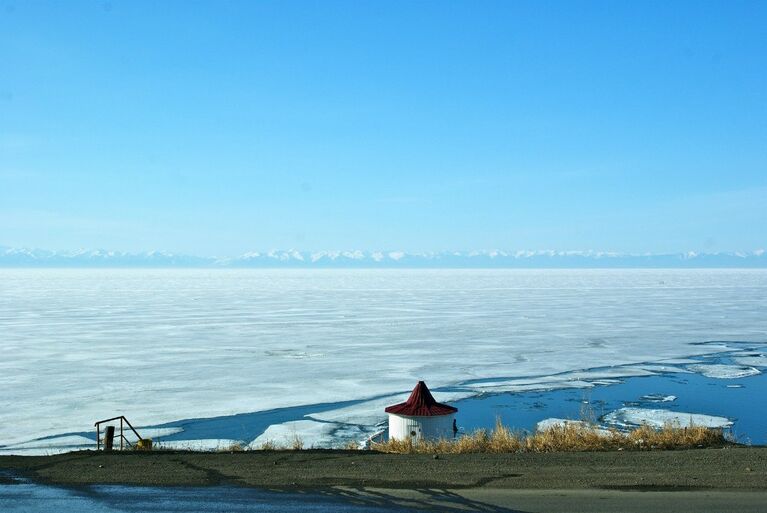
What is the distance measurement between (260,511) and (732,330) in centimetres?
4341

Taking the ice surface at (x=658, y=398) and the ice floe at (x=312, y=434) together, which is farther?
the ice surface at (x=658, y=398)

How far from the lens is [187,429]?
2006 centimetres

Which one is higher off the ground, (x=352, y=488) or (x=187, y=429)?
(x=352, y=488)

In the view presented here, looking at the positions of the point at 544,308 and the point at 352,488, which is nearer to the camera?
the point at 352,488

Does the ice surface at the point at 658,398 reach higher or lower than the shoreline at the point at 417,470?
lower

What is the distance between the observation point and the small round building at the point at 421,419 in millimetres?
16094

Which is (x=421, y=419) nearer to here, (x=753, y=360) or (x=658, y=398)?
(x=658, y=398)

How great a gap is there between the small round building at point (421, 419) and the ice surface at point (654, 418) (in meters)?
6.10

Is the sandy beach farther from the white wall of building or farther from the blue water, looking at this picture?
the blue water

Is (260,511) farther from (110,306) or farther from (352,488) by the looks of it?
(110,306)

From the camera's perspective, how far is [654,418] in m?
21.1

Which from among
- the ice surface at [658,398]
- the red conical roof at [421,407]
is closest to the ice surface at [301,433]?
the red conical roof at [421,407]

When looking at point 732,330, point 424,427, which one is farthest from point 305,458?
point 732,330

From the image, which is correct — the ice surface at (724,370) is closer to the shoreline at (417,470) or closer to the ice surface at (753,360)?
the ice surface at (753,360)
